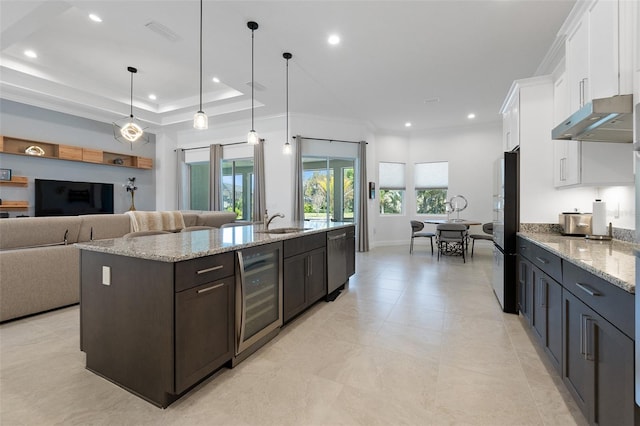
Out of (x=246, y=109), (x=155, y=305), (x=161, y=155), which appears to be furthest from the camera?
(x=161, y=155)

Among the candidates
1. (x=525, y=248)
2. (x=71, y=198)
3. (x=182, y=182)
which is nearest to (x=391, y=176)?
(x=525, y=248)

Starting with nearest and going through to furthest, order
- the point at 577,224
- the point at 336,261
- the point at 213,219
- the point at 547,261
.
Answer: the point at 547,261
the point at 577,224
the point at 336,261
the point at 213,219

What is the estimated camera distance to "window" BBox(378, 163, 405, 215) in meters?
7.86

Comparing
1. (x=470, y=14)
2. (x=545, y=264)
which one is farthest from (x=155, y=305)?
(x=470, y=14)

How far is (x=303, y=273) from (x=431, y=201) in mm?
6009

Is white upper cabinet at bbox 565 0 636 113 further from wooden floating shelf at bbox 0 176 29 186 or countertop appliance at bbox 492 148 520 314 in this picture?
wooden floating shelf at bbox 0 176 29 186

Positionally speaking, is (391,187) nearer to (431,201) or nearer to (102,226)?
(431,201)

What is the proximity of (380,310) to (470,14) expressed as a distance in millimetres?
3335

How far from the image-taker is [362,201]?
6.88 m

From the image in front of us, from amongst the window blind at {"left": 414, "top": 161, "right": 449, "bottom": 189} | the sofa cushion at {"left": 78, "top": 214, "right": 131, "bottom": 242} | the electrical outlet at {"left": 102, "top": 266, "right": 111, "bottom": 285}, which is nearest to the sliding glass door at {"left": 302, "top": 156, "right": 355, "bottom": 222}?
the window blind at {"left": 414, "top": 161, "right": 449, "bottom": 189}

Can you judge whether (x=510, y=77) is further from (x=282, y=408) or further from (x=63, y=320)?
(x=63, y=320)

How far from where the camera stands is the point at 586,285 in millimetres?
1454

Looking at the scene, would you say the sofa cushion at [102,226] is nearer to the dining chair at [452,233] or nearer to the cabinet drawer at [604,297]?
the cabinet drawer at [604,297]

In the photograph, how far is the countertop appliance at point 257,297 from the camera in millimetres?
1984
